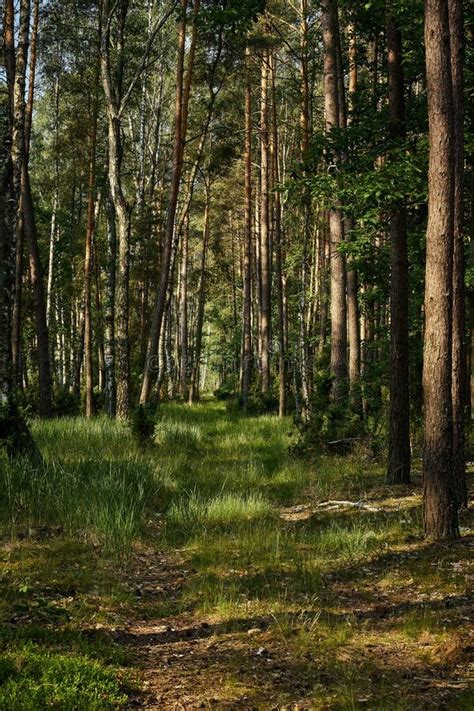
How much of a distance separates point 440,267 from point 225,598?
362 cm

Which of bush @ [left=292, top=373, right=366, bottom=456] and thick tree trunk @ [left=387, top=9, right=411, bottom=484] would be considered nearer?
thick tree trunk @ [left=387, top=9, right=411, bottom=484]

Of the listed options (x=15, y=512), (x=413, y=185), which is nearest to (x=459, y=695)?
(x=15, y=512)

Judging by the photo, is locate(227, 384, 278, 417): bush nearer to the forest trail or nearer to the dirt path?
the forest trail

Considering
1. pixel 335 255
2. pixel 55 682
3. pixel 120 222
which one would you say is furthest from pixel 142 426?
pixel 55 682

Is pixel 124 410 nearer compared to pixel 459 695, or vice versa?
pixel 459 695

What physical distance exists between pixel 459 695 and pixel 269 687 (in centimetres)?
104

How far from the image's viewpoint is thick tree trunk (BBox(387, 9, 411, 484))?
27.0 ft

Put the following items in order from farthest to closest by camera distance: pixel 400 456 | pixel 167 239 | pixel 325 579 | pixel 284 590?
1. pixel 167 239
2. pixel 400 456
3. pixel 325 579
4. pixel 284 590

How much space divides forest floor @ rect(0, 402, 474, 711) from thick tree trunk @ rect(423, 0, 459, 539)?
0.76m

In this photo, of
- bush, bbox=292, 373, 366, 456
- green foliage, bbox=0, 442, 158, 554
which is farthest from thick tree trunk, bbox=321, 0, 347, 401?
green foliage, bbox=0, 442, 158, 554

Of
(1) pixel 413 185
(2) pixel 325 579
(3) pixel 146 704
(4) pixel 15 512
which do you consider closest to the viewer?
(3) pixel 146 704

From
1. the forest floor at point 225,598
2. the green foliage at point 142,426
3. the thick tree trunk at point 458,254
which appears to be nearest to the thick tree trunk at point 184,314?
the green foliage at point 142,426

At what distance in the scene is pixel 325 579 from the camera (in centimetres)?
529

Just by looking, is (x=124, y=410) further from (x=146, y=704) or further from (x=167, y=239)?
(x=146, y=704)
